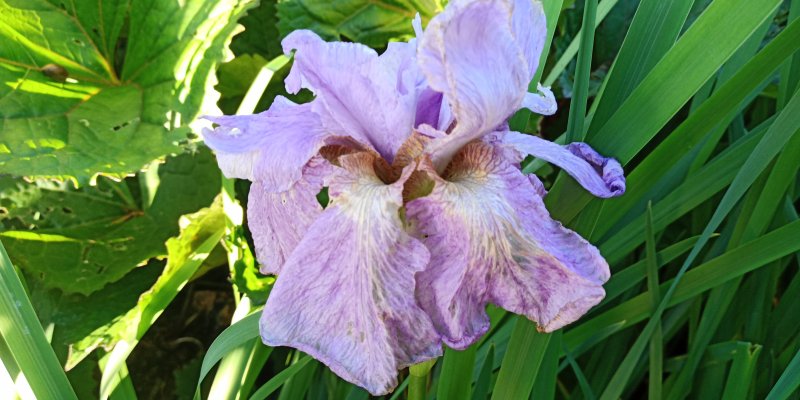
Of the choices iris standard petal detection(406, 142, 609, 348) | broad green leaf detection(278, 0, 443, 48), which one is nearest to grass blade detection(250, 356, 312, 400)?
iris standard petal detection(406, 142, 609, 348)

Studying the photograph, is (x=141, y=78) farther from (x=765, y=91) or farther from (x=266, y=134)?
(x=765, y=91)

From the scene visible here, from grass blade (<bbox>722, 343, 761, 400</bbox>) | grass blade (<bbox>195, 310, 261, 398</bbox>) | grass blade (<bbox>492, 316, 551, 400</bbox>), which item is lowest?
grass blade (<bbox>195, 310, 261, 398</bbox>)

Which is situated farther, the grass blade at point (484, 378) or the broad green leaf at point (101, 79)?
the broad green leaf at point (101, 79)

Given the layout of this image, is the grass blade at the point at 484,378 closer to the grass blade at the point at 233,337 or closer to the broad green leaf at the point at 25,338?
the grass blade at the point at 233,337

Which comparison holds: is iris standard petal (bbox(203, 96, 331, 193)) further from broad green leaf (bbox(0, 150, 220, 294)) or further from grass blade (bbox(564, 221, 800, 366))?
broad green leaf (bbox(0, 150, 220, 294))

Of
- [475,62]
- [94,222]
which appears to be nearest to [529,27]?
[475,62]

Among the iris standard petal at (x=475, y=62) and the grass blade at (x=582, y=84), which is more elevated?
the iris standard petal at (x=475, y=62)

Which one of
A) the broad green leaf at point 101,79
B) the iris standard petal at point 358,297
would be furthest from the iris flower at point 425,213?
the broad green leaf at point 101,79
